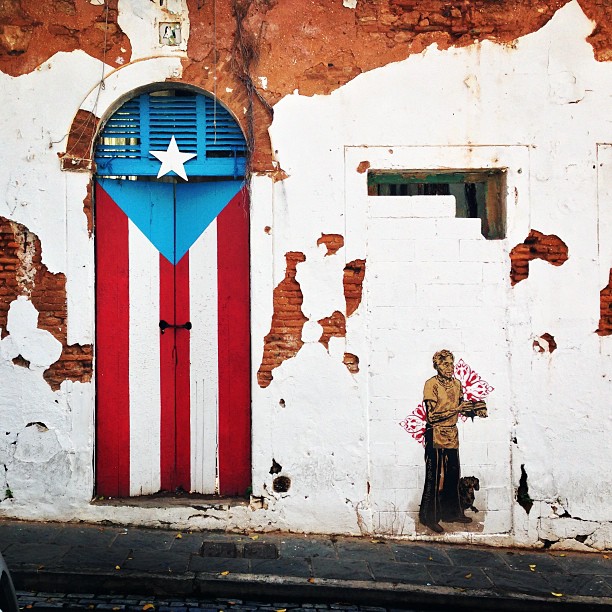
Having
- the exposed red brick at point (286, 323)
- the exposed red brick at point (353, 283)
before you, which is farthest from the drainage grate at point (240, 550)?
the exposed red brick at point (353, 283)

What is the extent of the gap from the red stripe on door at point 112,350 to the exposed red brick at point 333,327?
175cm

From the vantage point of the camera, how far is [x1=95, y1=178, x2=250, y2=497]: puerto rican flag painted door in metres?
6.04

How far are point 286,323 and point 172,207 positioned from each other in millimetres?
1466

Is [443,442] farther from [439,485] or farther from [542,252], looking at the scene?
[542,252]

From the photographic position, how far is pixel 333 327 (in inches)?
233

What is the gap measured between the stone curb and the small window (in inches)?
117

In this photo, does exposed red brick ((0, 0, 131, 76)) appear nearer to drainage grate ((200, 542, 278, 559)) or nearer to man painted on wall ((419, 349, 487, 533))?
man painted on wall ((419, 349, 487, 533))

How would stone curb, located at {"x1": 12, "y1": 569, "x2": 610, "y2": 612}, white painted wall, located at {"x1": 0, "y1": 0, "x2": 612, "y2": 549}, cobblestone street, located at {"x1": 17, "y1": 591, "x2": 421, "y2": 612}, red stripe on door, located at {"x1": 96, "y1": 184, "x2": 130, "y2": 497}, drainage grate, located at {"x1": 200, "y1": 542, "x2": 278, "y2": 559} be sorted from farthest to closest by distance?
red stripe on door, located at {"x1": 96, "y1": 184, "x2": 130, "y2": 497} < white painted wall, located at {"x1": 0, "y1": 0, "x2": 612, "y2": 549} < drainage grate, located at {"x1": 200, "y1": 542, "x2": 278, "y2": 559} < stone curb, located at {"x1": 12, "y1": 569, "x2": 610, "y2": 612} < cobblestone street, located at {"x1": 17, "y1": 591, "x2": 421, "y2": 612}

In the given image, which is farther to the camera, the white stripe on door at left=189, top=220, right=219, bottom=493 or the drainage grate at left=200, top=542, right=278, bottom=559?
the white stripe on door at left=189, top=220, right=219, bottom=493

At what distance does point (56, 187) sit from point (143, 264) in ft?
3.23

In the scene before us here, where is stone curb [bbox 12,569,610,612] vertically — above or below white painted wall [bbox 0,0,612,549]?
below

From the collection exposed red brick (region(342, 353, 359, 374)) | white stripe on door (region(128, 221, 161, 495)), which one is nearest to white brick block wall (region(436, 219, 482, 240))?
exposed red brick (region(342, 353, 359, 374))

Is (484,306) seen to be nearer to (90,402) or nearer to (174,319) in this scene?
(174,319)

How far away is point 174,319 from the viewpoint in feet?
19.9
